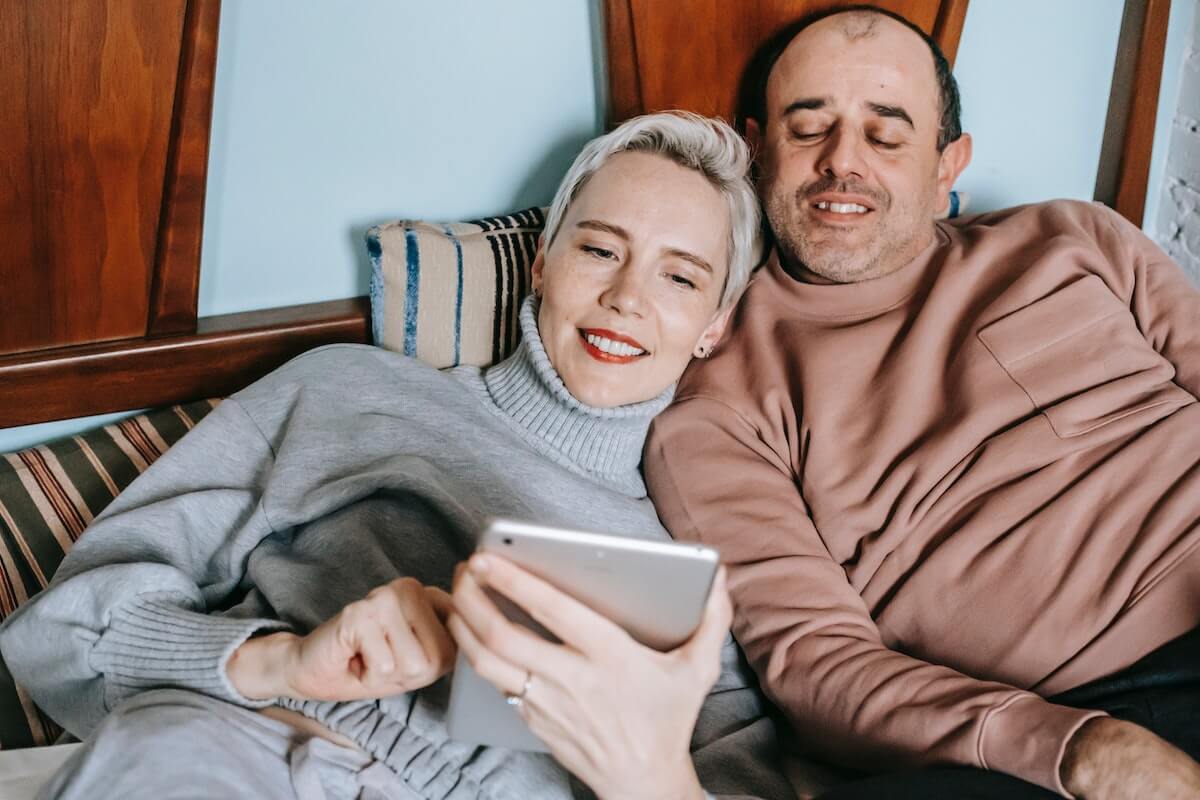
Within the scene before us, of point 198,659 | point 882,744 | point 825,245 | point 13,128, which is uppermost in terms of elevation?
point 13,128

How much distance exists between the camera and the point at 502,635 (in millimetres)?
799

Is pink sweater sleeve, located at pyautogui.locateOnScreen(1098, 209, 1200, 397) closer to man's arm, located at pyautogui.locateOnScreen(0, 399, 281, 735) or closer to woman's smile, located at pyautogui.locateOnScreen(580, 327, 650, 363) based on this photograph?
woman's smile, located at pyautogui.locateOnScreen(580, 327, 650, 363)

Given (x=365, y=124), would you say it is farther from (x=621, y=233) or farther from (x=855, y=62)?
(x=855, y=62)

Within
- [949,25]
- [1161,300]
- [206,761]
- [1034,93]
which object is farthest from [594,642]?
[1034,93]

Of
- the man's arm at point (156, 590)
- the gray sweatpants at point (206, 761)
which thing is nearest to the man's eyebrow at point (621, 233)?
the man's arm at point (156, 590)

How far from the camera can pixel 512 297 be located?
155 cm

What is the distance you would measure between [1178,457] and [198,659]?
4.10 ft

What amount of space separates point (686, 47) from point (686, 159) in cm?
32

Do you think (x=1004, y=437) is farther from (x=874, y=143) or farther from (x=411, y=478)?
(x=411, y=478)

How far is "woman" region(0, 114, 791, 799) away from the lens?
874 millimetres

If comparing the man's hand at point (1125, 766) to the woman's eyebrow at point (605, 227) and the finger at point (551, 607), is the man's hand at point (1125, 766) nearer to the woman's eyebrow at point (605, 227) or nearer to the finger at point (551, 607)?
the finger at point (551, 607)

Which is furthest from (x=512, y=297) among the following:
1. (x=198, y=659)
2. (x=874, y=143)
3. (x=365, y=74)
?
(x=198, y=659)

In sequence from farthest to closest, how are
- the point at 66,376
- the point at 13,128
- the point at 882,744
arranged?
1. the point at 66,376
2. the point at 13,128
3. the point at 882,744

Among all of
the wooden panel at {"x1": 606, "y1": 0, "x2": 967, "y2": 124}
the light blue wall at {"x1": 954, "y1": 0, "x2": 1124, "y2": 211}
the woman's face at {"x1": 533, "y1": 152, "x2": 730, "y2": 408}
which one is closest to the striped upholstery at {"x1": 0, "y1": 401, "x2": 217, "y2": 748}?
the woman's face at {"x1": 533, "y1": 152, "x2": 730, "y2": 408}
